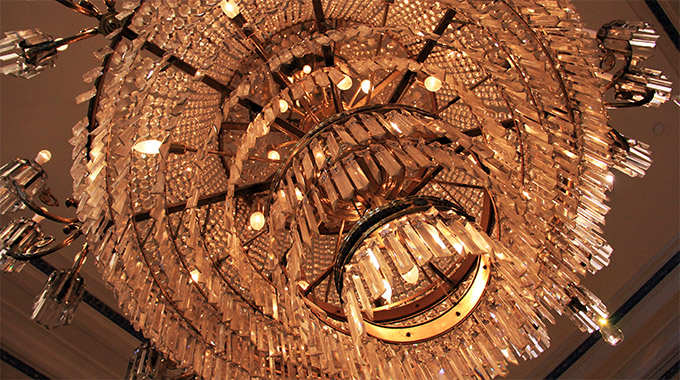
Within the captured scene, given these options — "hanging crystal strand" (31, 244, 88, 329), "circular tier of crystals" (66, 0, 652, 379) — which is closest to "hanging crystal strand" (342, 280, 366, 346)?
"circular tier of crystals" (66, 0, 652, 379)

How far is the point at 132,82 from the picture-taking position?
0.96 m

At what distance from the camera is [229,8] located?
1.01 meters

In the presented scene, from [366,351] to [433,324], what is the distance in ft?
0.63

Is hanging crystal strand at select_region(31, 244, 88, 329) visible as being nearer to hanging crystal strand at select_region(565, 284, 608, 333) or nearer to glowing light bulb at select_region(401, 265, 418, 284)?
glowing light bulb at select_region(401, 265, 418, 284)

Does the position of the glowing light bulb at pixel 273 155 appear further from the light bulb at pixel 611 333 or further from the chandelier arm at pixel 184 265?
the light bulb at pixel 611 333

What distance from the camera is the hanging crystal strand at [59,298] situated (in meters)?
1.18

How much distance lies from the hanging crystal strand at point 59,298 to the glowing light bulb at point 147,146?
361 mm

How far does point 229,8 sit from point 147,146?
331mm

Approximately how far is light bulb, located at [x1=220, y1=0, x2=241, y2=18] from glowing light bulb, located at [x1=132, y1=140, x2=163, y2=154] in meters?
0.30

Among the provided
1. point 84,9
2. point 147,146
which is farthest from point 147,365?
point 84,9

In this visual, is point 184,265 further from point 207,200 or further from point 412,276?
point 412,276

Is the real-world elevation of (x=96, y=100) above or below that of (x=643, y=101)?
below

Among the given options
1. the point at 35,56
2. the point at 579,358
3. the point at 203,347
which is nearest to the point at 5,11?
the point at 35,56

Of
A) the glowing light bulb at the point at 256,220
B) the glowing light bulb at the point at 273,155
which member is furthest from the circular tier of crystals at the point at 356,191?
the glowing light bulb at the point at 273,155
